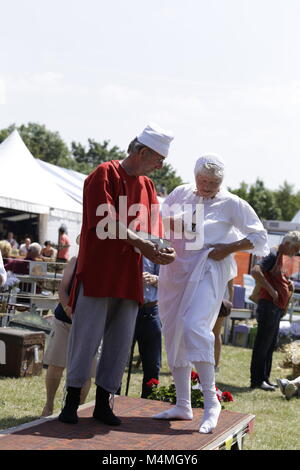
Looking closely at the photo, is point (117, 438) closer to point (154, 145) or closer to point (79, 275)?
point (79, 275)

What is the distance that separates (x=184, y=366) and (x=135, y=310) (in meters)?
0.56

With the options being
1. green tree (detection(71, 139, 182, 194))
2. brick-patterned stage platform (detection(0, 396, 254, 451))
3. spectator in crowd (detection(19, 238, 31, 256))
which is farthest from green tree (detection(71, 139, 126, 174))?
brick-patterned stage platform (detection(0, 396, 254, 451))

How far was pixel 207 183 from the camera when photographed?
184 inches

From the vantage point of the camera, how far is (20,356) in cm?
788

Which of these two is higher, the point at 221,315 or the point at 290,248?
the point at 290,248

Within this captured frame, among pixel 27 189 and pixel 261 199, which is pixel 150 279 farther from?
pixel 261 199

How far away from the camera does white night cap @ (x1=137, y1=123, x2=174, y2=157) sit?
4.29 metres

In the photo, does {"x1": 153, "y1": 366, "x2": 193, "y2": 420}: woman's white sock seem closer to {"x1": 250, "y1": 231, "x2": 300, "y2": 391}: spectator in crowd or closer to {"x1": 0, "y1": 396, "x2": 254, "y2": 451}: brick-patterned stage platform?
{"x1": 0, "y1": 396, "x2": 254, "y2": 451}: brick-patterned stage platform

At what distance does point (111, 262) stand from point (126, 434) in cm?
100

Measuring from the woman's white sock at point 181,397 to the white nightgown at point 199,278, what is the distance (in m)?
0.06

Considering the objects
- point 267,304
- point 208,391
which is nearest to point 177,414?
point 208,391

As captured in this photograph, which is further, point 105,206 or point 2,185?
point 2,185

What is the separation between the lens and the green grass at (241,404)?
6.02m

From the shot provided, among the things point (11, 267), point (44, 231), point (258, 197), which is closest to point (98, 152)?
point (258, 197)
